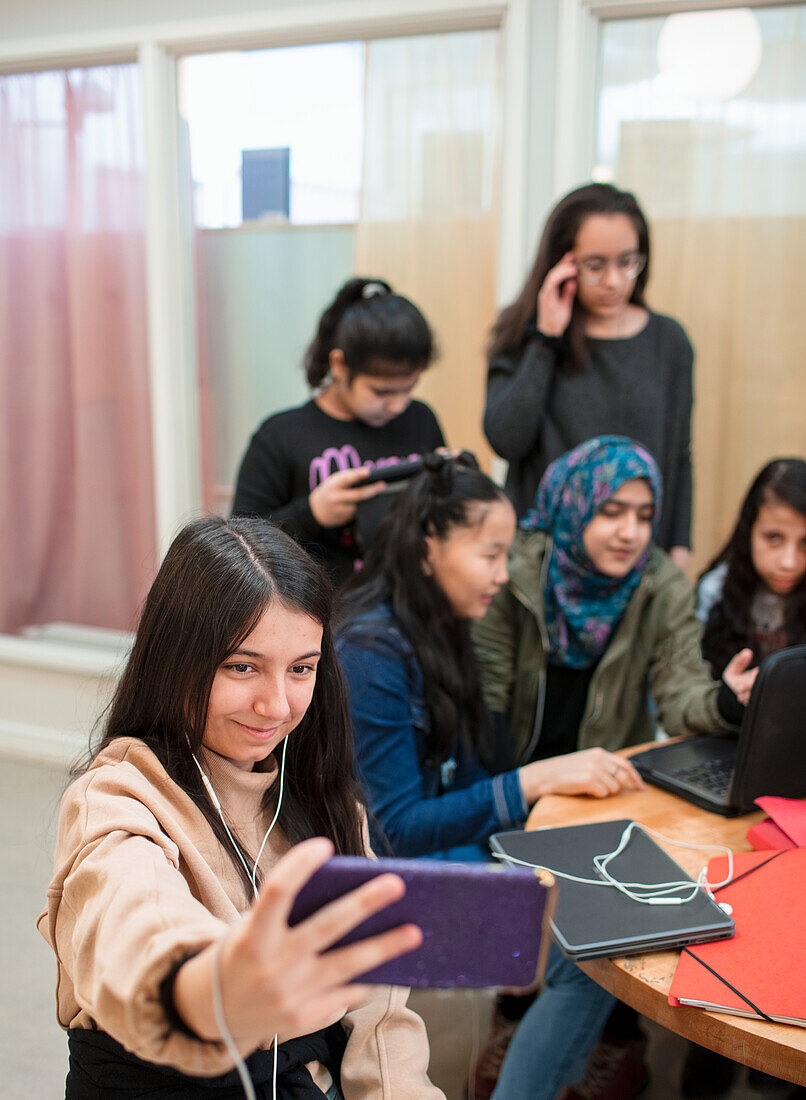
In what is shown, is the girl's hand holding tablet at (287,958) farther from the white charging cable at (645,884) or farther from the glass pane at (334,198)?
the glass pane at (334,198)

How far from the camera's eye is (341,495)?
183cm

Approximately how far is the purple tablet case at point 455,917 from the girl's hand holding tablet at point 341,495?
1.27 metres

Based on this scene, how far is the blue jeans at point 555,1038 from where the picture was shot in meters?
1.40

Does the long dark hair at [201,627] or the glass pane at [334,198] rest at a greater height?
the glass pane at [334,198]

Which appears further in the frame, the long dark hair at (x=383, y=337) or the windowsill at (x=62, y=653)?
the windowsill at (x=62, y=653)

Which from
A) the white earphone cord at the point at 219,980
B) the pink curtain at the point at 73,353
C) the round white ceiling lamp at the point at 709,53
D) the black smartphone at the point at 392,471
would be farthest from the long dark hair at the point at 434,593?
the pink curtain at the point at 73,353

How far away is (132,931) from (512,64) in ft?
8.00

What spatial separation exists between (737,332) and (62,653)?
7.86 feet

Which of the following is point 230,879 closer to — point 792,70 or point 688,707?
point 688,707

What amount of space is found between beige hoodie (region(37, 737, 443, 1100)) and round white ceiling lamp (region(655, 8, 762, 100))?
2.18 m

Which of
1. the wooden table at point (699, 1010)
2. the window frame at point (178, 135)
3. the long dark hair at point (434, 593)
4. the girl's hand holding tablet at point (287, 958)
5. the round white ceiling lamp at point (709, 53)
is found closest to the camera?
the girl's hand holding tablet at point (287, 958)

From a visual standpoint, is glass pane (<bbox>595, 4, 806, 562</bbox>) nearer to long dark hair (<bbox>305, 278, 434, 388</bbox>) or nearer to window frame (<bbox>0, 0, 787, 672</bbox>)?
window frame (<bbox>0, 0, 787, 672</bbox>)

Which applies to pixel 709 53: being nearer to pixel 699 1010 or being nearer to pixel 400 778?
pixel 400 778

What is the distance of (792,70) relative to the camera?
2363mm
